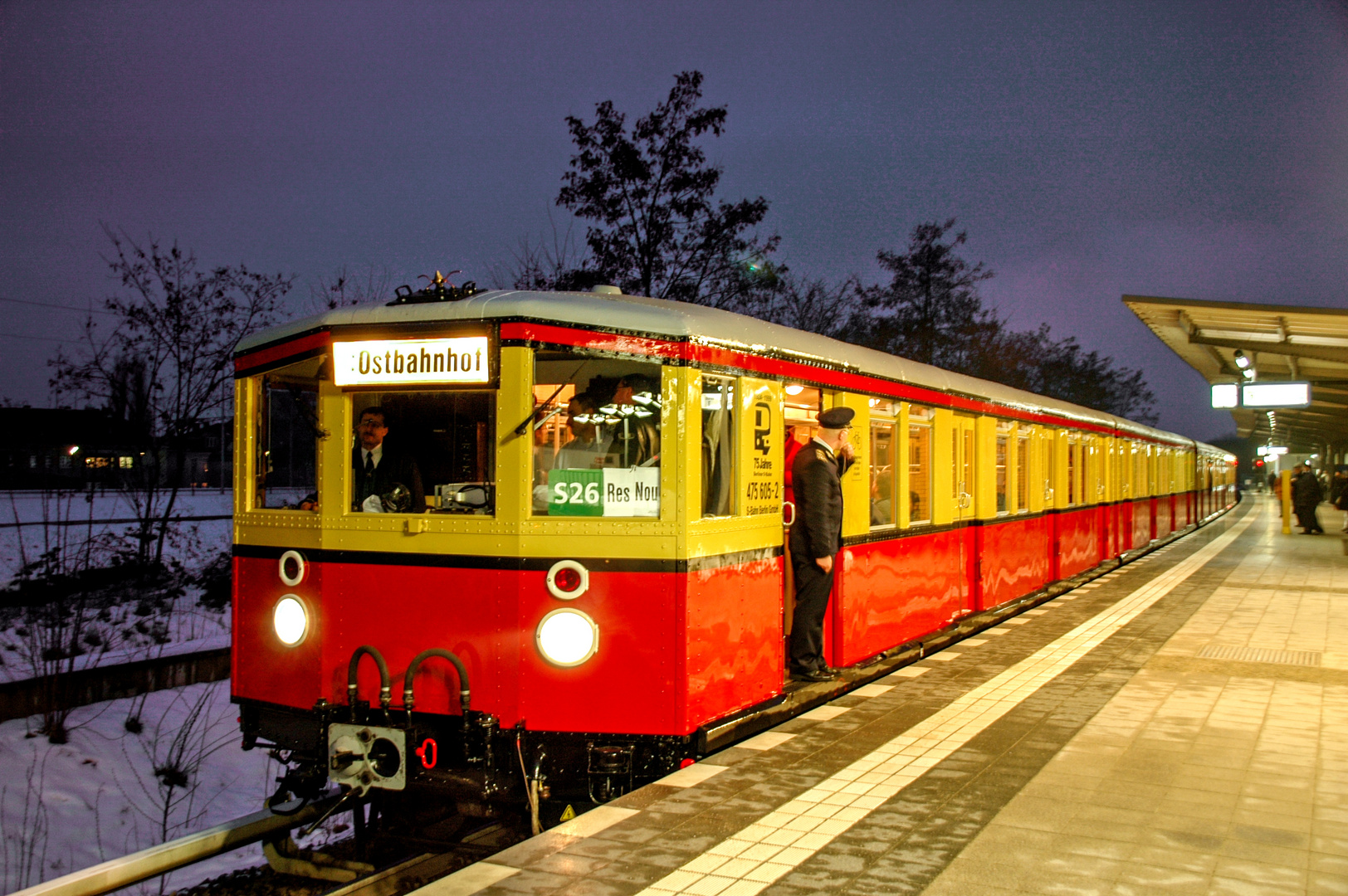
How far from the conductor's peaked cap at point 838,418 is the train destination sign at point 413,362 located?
8.38 ft

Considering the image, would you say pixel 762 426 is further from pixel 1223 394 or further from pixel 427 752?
pixel 1223 394

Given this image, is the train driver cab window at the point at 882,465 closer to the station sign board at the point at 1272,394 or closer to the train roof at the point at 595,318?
the train roof at the point at 595,318

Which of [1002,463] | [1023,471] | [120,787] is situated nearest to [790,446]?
[1002,463]

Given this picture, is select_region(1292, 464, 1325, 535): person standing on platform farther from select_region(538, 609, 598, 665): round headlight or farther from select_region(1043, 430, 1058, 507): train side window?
select_region(538, 609, 598, 665): round headlight

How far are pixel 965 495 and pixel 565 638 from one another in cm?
562

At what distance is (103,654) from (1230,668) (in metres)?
11.3

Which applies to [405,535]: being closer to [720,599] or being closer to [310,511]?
[310,511]

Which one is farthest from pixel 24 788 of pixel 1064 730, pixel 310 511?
pixel 1064 730

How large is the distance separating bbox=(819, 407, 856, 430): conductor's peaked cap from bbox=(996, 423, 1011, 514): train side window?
14.6ft

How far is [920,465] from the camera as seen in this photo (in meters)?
8.37

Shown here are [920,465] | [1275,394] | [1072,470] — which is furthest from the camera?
[1275,394]

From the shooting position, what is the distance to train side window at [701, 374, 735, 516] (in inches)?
206

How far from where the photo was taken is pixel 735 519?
17.7ft

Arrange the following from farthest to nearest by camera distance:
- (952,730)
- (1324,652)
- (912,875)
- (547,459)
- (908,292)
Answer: (908,292), (1324,652), (952,730), (547,459), (912,875)
